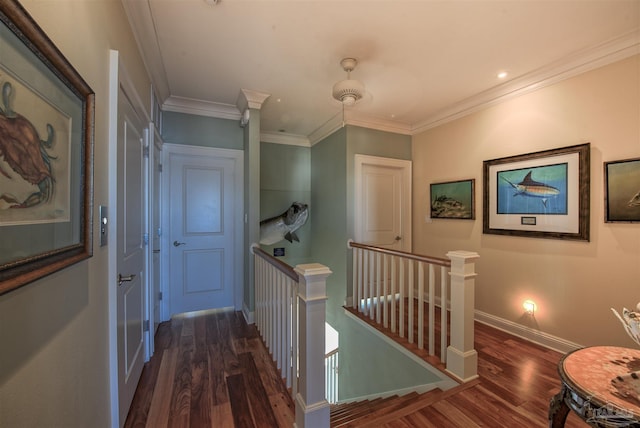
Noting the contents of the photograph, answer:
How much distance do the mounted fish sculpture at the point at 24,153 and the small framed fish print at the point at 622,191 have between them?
326cm

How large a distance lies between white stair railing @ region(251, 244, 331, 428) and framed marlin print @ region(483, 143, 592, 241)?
7.40ft

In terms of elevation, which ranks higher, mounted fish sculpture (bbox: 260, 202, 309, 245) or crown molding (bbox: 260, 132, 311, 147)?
crown molding (bbox: 260, 132, 311, 147)

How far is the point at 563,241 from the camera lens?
7.55ft

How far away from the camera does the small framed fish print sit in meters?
1.90

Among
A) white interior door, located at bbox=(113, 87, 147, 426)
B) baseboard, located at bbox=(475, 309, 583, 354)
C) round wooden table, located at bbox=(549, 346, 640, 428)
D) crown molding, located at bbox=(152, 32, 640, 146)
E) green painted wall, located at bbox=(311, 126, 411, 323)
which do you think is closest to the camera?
round wooden table, located at bbox=(549, 346, 640, 428)

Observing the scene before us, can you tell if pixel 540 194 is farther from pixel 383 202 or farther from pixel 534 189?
pixel 383 202

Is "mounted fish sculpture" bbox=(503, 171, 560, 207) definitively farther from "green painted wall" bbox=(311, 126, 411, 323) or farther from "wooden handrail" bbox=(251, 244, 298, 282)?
"wooden handrail" bbox=(251, 244, 298, 282)

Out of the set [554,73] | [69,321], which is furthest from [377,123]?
[69,321]

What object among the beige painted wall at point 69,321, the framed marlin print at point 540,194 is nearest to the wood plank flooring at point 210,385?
the beige painted wall at point 69,321

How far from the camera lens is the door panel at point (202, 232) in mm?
2957

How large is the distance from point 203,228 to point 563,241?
3648 mm

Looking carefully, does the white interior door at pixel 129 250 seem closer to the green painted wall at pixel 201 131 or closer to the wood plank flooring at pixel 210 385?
the wood plank flooring at pixel 210 385

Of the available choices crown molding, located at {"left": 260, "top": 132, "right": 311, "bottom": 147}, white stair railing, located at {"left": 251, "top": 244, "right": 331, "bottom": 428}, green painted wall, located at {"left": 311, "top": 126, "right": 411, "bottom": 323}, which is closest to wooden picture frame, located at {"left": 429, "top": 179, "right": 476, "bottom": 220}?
green painted wall, located at {"left": 311, "top": 126, "right": 411, "bottom": 323}

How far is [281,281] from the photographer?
1.90 metres
